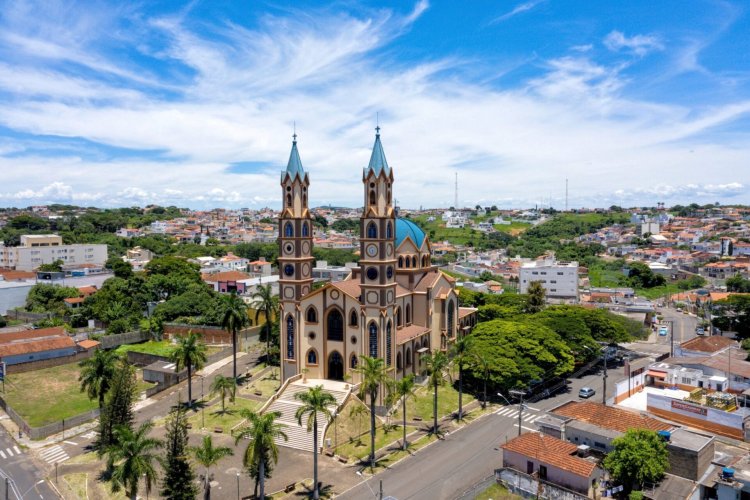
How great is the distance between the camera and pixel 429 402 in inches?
1875

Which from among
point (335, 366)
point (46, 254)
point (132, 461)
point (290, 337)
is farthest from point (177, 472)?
point (46, 254)

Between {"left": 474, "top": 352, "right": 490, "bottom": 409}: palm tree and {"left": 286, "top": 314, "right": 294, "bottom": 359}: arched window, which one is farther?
{"left": 286, "top": 314, "right": 294, "bottom": 359}: arched window

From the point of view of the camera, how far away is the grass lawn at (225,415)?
141 ft

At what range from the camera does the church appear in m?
46.3

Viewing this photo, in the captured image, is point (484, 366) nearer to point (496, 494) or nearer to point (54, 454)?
point (496, 494)

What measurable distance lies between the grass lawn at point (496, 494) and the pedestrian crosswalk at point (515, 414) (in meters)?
11.2

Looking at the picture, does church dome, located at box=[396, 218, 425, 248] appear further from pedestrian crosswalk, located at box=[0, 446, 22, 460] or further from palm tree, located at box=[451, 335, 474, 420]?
pedestrian crosswalk, located at box=[0, 446, 22, 460]

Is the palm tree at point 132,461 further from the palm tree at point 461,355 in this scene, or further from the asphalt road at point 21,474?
the palm tree at point 461,355

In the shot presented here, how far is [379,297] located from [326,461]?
46.9ft

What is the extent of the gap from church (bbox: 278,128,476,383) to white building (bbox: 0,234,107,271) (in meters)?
85.2

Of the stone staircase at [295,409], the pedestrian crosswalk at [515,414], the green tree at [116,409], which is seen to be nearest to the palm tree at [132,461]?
the green tree at [116,409]

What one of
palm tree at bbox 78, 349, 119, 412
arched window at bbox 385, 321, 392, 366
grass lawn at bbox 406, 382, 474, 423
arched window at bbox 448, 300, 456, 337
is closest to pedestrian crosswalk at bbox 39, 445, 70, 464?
palm tree at bbox 78, 349, 119, 412

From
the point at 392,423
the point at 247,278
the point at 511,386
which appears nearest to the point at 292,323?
the point at 392,423

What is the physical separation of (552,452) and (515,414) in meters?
12.0
